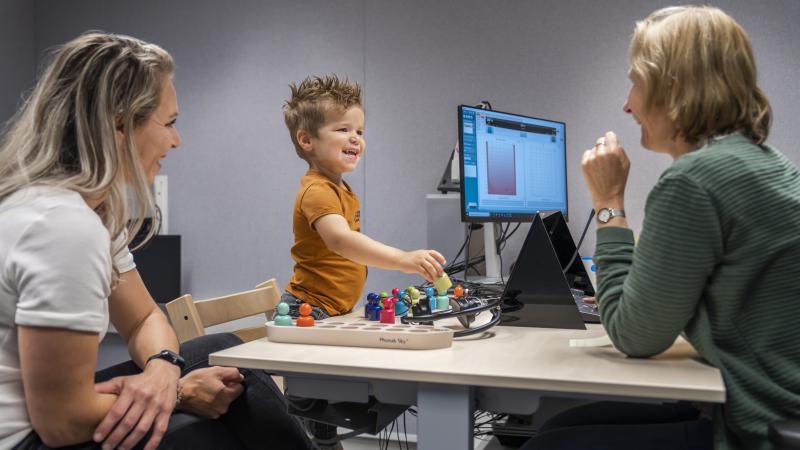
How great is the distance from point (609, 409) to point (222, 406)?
30.0 inches

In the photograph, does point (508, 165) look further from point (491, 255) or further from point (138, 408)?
point (138, 408)

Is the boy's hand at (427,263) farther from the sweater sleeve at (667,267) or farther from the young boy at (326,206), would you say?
the sweater sleeve at (667,267)

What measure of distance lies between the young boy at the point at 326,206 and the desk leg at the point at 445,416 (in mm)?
706

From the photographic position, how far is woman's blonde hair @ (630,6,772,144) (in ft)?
3.58

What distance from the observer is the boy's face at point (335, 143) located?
1.99 m

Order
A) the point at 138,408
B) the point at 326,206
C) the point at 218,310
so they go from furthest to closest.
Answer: the point at 218,310 < the point at 326,206 < the point at 138,408

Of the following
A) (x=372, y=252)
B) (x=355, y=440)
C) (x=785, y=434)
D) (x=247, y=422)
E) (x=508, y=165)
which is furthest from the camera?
(x=355, y=440)

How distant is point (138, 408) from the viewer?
3.73 ft

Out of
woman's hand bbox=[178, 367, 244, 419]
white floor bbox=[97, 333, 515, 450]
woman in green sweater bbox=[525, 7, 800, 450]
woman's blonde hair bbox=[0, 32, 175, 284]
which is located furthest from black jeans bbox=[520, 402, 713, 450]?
white floor bbox=[97, 333, 515, 450]

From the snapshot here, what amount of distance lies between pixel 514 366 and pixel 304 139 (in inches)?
46.7

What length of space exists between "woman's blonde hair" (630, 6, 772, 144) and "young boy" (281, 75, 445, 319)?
2.76ft

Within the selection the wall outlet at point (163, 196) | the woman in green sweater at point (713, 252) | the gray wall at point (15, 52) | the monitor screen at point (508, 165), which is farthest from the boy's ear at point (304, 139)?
the gray wall at point (15, 52)

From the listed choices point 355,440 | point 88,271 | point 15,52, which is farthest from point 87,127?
point 15,52

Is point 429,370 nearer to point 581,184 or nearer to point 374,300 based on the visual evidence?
point 374,300
